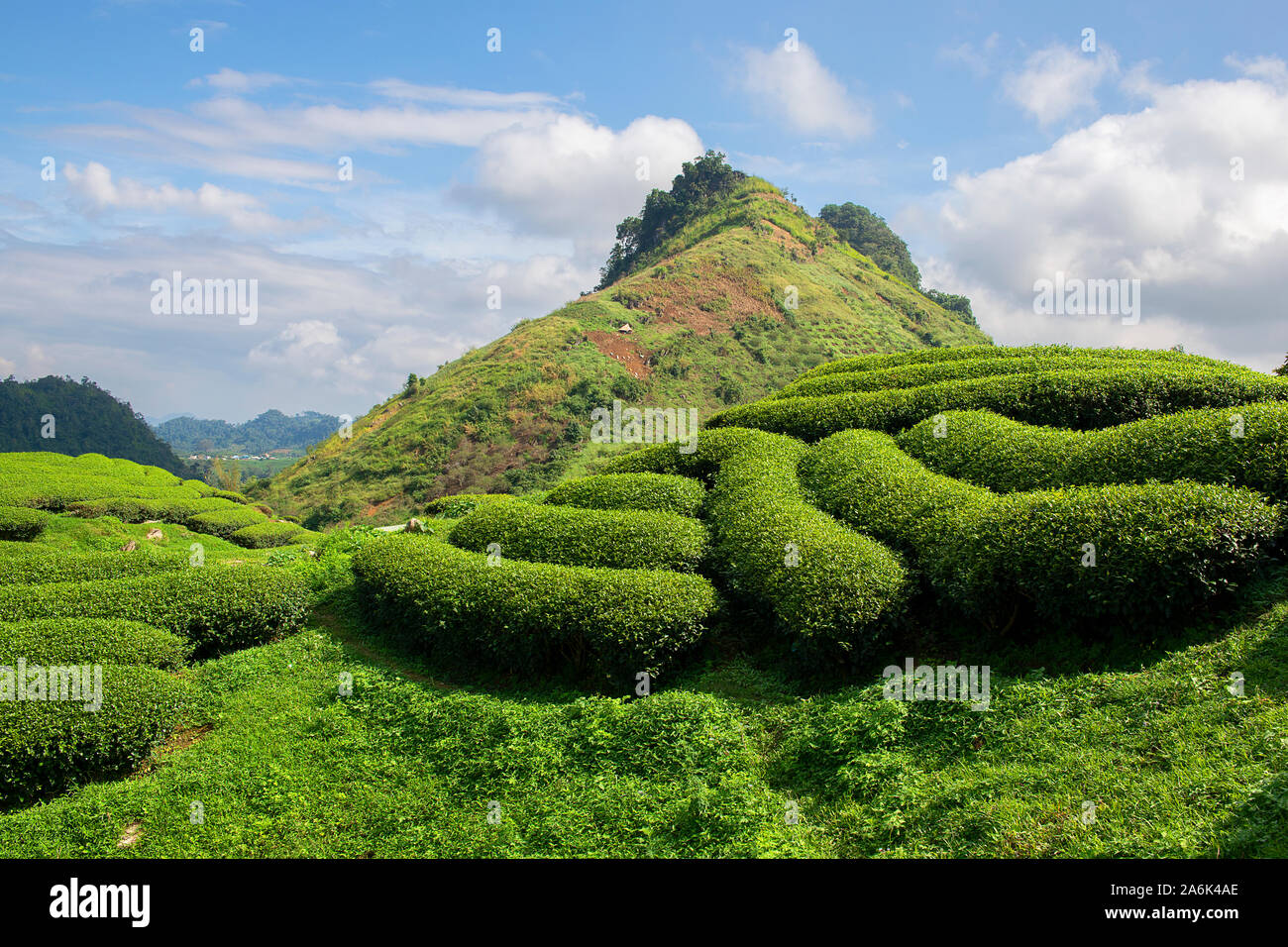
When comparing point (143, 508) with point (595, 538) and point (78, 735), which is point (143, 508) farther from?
point (595, 538)

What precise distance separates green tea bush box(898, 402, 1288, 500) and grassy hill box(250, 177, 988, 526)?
3468 cm

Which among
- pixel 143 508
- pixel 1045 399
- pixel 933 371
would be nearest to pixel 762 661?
pixel 1045 399

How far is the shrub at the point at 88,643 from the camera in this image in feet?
31.1

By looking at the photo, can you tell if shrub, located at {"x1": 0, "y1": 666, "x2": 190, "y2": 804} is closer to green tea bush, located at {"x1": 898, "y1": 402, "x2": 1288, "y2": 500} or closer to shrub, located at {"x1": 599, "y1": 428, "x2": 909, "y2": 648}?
shrub, located at {"x1": 599, "y1": 428, "x2": 909, "y2": 648}

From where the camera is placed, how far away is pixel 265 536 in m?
22.5

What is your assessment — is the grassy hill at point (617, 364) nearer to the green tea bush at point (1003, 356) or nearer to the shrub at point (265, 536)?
the shrub at point (265, 536)

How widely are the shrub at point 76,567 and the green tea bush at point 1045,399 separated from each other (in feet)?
32.6

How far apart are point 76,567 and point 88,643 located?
3913 millimetres

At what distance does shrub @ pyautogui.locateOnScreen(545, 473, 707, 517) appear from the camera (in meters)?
12.1

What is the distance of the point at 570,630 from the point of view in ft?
30.7

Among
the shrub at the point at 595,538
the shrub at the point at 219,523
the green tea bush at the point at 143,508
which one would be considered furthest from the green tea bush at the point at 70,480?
the shrub at the point at 595,538

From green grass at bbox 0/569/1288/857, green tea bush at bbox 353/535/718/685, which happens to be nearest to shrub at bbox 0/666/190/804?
green grass at bbox 0/569/1288/857

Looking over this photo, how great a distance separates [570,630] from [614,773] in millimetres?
2185
